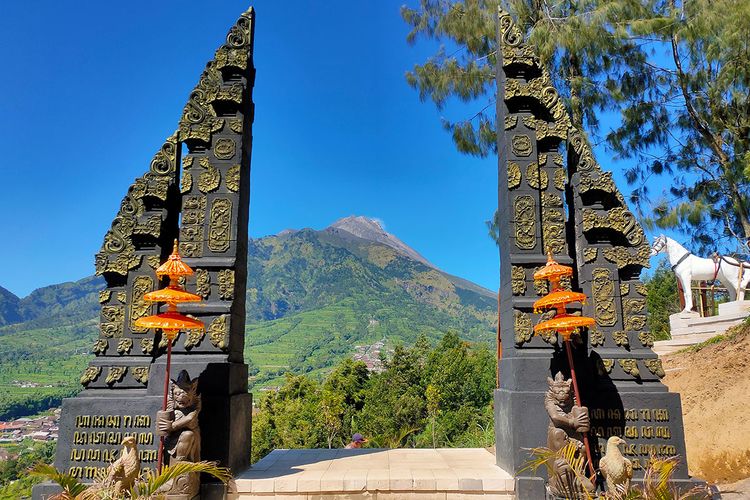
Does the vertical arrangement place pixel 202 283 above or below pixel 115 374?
above

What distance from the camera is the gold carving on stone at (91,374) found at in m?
6.50

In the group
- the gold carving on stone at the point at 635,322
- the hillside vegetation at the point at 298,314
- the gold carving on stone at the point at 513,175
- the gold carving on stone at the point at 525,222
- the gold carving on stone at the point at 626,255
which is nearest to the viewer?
the gold carving on stone at the point at 635,322

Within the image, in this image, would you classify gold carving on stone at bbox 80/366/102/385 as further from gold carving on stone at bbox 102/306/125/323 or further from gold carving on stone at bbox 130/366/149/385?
gold carving on stone at bbox 102/306/125/323

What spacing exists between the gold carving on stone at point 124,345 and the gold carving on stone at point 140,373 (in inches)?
10.5

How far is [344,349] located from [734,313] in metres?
56.3

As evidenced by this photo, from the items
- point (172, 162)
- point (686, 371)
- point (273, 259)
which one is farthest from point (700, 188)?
point (273, 259)

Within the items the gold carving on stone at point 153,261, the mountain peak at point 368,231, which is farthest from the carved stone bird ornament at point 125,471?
the mountain peak at point 368,231

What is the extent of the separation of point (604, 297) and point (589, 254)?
0.61m

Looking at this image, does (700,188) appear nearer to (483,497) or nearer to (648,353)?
(648,353)

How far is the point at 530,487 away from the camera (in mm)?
6070

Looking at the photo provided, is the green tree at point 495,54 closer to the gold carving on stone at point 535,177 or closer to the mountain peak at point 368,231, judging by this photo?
the gold carving on stone at point 535,177

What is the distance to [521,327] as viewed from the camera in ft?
22.5

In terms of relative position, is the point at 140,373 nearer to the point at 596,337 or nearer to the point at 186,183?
the point at 186,183

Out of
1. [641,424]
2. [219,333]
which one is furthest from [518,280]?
[219,333]
